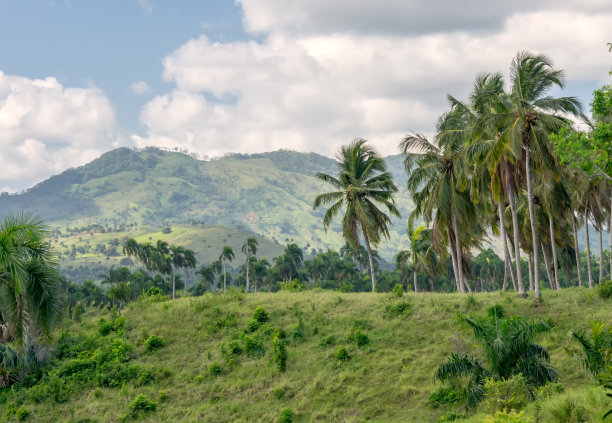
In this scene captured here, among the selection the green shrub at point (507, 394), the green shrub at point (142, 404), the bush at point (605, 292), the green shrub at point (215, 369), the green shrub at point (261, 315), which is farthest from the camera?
the green shrub at point (261, 315)

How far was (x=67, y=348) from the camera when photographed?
106 feet

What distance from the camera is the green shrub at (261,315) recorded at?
3275cm

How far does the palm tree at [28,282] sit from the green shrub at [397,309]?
18895 mm

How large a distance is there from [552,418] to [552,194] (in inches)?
1237

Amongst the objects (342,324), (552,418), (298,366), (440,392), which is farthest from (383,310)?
(552,418)

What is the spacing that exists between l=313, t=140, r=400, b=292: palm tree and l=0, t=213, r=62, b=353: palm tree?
26.9 meters

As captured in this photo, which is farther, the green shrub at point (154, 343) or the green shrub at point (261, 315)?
the green shrub at point (261, 315)

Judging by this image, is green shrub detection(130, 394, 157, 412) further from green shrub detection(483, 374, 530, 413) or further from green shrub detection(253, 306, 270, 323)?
green shrub detection(483, 374, 530, 413)

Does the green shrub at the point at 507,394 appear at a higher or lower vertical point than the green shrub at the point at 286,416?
higher

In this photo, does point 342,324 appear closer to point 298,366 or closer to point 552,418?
point 298,366

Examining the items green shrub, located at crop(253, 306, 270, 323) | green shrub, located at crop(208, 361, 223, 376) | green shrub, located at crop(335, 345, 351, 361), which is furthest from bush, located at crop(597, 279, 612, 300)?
green shrub, located at crop(208, 361, 223, 376)

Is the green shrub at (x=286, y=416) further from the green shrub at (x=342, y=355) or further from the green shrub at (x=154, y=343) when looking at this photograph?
the green shrub at (x=154, y=343)

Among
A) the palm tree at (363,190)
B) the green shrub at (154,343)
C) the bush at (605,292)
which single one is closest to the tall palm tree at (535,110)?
the bush at (605,292)

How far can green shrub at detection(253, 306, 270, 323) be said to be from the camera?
32750 millimetres
